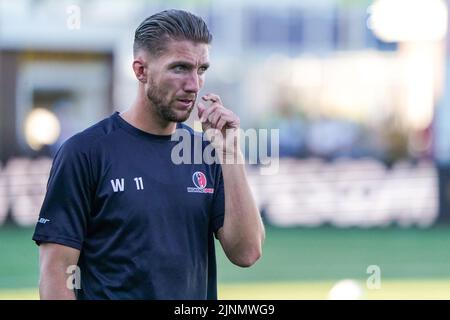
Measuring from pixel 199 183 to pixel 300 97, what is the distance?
16690mm

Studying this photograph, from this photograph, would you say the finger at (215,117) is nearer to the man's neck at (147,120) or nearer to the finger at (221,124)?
the finger at (221,124)

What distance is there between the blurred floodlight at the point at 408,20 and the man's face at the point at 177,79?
14759mm

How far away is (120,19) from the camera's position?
1955 cm

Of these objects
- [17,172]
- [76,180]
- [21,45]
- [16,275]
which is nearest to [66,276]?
[76,180]

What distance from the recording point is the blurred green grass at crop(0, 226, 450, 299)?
1141 centimetres

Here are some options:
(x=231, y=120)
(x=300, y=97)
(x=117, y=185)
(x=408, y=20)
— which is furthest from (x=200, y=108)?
(x=300, y=97)

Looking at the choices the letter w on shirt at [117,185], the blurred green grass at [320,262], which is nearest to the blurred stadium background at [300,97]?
the blurred green grass at [320,262]

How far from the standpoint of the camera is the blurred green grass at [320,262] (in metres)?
11.4

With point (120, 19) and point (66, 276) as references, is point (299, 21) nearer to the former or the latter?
point (120, 19)

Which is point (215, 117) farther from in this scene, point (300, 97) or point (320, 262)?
point (300, 97)

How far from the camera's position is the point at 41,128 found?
19.6 meters

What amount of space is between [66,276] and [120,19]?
15794 millimetres

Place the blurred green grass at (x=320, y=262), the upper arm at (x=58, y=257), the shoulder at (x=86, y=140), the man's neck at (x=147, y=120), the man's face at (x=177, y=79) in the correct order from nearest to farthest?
the upper arm at (x=58, y=257), the shoulder at (x=86, y=140), the man's face at (x=177, y=79), the man's neck at (x=147, y=120), the blurred green grass at (x=320, y=262)

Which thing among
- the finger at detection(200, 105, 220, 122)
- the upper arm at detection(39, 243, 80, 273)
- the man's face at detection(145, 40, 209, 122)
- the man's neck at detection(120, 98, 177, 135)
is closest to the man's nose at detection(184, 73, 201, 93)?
the man's face at detection(145, 40, 209, 122)
